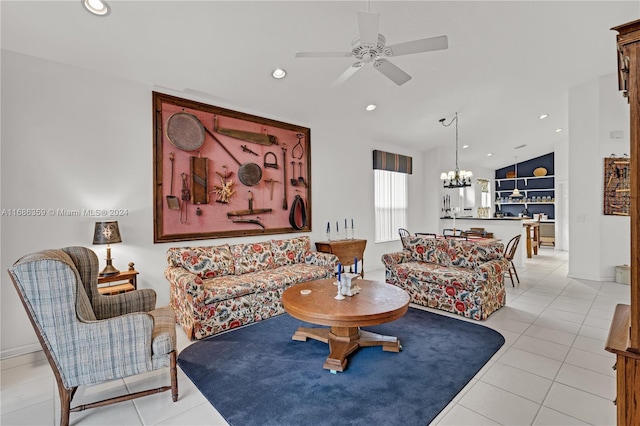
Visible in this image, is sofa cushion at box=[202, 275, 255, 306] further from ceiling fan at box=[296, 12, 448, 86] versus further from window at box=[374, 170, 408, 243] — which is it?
window at box=[374, 170, 408, 243]

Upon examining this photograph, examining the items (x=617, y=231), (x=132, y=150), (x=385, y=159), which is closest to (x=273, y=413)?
(x=132, y=150)

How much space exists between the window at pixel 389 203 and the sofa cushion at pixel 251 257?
2945 mm

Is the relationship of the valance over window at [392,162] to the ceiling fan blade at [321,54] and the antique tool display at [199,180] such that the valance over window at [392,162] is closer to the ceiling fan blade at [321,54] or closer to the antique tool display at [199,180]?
the antique tool display at [199,180]

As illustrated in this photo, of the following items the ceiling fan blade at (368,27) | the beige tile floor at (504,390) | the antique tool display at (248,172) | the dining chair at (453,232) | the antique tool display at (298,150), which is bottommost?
the beige tile floor at (504,390)

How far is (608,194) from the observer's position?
16.7 feet

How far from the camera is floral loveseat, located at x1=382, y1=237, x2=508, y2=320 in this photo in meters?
3.46

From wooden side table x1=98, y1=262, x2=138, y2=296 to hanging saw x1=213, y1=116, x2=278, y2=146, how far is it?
77.8 inches

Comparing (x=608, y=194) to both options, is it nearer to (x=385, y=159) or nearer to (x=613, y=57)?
(x=613, y=57)

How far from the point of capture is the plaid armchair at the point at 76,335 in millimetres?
1754

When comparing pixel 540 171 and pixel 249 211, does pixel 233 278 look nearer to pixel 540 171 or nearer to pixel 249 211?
pixel 249 211

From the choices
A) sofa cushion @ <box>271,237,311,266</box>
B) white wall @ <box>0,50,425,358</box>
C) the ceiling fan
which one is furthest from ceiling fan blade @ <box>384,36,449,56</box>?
sofa cushion @ <box>271,237,311,266</box>

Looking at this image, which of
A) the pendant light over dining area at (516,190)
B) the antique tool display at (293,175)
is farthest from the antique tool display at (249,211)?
the pendant light over dining area at (516,190)

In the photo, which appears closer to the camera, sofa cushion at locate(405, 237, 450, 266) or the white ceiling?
the white ceiling

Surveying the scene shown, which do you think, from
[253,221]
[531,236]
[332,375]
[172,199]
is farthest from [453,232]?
[172,199]
